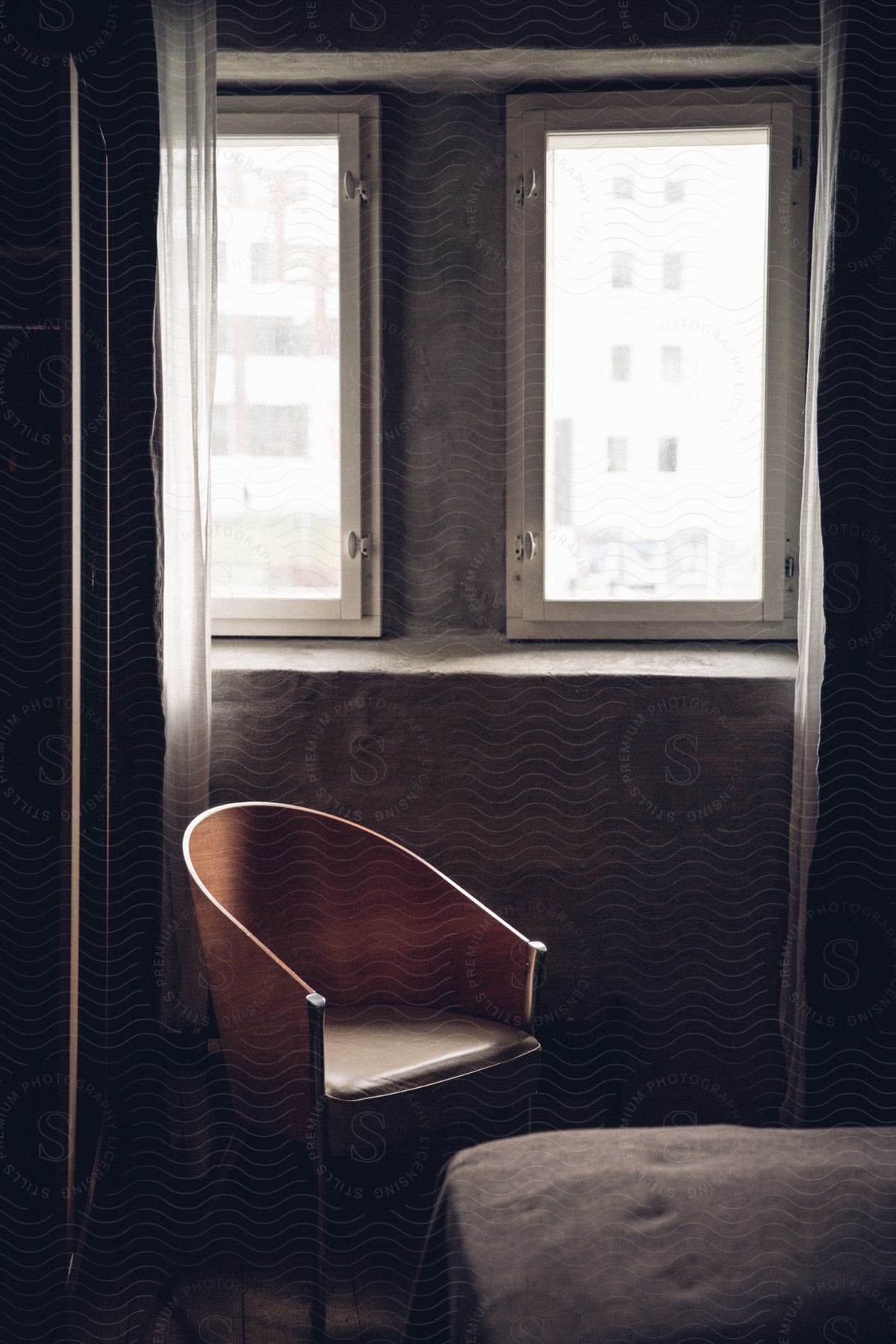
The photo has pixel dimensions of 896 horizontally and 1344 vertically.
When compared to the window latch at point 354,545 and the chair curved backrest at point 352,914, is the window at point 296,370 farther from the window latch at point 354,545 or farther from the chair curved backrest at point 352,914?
the chair curved backrest at point 352,914

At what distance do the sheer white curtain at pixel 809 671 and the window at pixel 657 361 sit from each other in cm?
20

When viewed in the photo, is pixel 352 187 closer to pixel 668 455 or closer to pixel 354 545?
pixel 354 545

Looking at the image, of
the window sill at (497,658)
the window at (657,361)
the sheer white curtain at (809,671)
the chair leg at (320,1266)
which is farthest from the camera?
the window at (657,361)

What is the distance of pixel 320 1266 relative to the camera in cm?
162

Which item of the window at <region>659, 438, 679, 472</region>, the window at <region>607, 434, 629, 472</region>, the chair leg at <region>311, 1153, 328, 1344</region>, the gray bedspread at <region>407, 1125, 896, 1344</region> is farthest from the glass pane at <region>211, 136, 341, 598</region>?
the gray bedspread at <region>407, 1125, 896, 1344</region>

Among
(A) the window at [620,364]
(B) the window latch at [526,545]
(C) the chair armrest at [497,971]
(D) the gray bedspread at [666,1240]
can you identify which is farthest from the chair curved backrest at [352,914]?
(A) the window at [620,364]

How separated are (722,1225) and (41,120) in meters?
1.92

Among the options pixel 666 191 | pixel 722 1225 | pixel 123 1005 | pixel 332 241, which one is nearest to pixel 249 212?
pixel 332 241

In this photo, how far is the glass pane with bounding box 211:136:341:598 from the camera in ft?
8.23

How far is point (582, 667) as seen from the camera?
2389 mm

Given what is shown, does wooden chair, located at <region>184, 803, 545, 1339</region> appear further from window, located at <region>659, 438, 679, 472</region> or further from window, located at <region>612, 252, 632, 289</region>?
window, located at <region>612, 252, 632, 289</region>

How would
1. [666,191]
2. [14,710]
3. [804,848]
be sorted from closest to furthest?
[14,710]
[804,848]
[666,191]

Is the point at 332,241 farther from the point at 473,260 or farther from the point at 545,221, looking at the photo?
the point at 545,221

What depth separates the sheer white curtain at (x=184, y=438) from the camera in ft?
7.39
